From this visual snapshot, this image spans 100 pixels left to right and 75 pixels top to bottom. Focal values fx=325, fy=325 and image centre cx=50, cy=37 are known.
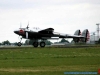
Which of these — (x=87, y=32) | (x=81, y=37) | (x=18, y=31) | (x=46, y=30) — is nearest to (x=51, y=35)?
(x=46, y=30)

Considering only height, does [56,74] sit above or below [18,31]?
below

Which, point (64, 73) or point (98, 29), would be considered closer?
point (64, 73)

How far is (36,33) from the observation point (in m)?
64.9

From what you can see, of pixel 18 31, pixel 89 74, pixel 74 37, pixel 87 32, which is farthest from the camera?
pixel 87 32

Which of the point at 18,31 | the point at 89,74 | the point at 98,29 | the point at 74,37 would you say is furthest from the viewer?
the point at 98,29

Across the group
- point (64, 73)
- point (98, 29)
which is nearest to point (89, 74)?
point (64, 73)

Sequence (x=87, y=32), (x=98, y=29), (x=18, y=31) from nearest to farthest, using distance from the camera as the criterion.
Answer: (x=18, y=31) → (x=87, y=32) → (x=98, y=29)

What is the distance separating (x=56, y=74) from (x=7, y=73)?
3.08m

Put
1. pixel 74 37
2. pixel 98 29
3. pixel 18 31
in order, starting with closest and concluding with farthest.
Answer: pixel 18 31, pixel 74 37, pixel 98 29

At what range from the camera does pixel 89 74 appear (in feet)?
62.1

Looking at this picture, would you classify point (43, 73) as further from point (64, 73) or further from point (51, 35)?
point (51, 35)

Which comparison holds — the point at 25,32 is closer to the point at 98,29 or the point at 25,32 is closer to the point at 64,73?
the point at 64,73

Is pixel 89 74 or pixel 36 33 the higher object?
pixel 36 33

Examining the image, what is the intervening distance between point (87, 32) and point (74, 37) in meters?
10.7
